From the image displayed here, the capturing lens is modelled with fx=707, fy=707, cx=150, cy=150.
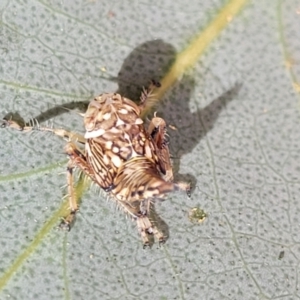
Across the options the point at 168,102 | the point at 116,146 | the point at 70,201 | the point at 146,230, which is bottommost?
the point at 70,201

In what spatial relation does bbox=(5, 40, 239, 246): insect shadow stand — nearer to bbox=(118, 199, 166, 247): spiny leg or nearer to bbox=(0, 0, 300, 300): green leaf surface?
bbox=(0, 0, 300, 300): green leaf surface

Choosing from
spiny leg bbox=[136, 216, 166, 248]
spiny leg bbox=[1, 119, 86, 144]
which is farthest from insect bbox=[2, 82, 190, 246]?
spiny leg bbox=[136, 216, 166, 248]

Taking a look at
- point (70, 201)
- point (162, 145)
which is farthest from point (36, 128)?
point (162, 145)

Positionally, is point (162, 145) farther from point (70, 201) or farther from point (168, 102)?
point (70, 201)

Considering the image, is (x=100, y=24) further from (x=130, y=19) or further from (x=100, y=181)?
(x=100, y=181)

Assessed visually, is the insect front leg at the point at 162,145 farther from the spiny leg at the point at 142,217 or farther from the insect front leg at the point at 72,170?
the insect front leg at the point at 72,170

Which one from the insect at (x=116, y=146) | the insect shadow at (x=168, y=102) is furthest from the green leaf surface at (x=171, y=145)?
the insect at (x=116, y=146)
